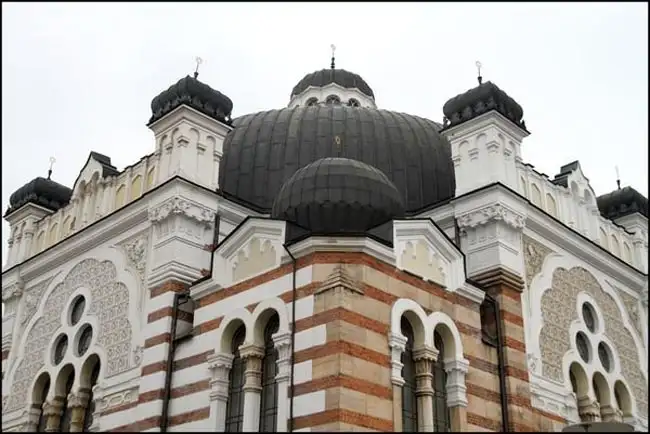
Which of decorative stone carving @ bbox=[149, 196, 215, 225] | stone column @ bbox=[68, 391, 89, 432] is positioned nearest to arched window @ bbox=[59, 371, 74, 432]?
stone column @ bbox=[68, 391, 89, 432]

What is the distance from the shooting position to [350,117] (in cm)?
2191

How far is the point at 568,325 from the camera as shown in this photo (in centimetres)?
1838

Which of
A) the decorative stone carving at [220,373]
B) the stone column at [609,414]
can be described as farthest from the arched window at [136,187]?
the stone column at [609,414]

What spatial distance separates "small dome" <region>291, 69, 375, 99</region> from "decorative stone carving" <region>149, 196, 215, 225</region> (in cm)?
1227

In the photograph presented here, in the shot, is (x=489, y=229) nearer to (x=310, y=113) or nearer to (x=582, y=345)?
(x=582, y=345)

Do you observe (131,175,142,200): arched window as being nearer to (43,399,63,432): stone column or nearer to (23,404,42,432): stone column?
(43,399,63,432): stone column

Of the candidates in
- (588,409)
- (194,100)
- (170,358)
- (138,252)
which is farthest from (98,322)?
(588,409)

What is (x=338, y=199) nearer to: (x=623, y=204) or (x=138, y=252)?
(x=138, y=252)

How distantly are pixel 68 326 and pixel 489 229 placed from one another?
9.32m

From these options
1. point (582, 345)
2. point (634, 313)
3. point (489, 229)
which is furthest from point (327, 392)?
point (634, 313)

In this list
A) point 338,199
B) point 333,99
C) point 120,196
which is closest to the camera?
point 338,199

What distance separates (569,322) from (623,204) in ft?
20.0

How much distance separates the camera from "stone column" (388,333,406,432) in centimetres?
1398

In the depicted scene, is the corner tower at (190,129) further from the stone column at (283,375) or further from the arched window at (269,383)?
the stone column at (283,375)
